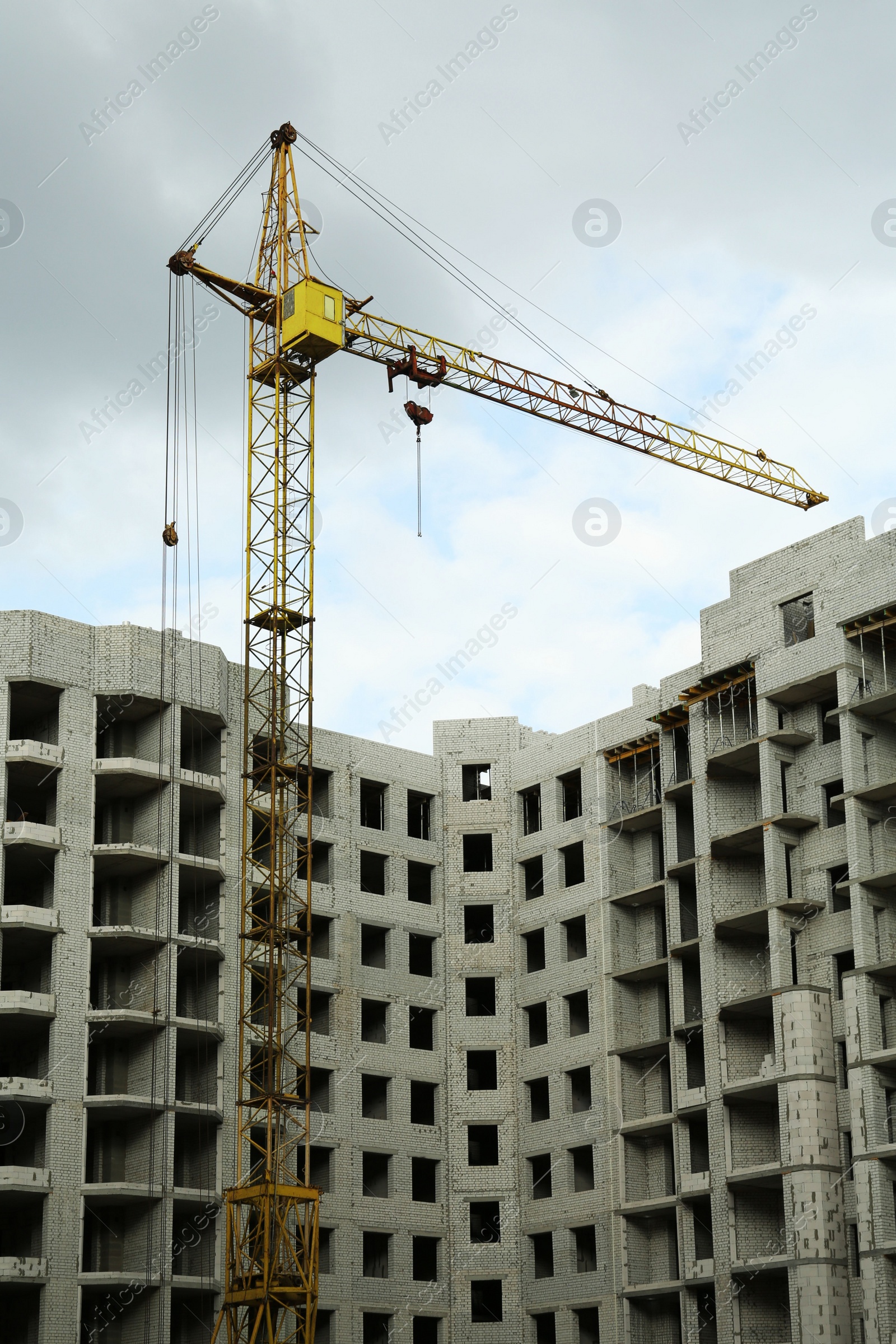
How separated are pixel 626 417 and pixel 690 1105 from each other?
31485mm

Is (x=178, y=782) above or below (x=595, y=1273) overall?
above

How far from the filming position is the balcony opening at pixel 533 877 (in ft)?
237

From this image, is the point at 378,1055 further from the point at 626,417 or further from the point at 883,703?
the point at 626,417

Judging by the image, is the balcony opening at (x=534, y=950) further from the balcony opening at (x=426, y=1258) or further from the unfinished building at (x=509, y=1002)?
the balcony opening at (x=426, y=1258)

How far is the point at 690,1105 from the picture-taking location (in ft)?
198

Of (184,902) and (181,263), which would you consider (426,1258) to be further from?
(181,263)

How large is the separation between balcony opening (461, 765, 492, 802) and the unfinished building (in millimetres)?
1008

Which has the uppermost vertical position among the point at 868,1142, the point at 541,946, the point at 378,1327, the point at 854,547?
the point at 854,547

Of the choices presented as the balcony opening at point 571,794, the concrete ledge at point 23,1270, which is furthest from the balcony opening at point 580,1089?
the concrete ledge at point 23,1270

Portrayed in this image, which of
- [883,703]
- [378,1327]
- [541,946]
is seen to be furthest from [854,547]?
[378,1327]

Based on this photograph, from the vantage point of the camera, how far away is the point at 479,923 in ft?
241

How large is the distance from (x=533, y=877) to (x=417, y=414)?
747 inches

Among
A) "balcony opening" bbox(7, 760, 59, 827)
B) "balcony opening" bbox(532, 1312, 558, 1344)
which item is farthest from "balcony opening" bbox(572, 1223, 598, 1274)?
"balcony opening" bbox(7, 760, 59, 827)

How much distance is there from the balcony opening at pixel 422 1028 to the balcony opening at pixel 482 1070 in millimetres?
1586
